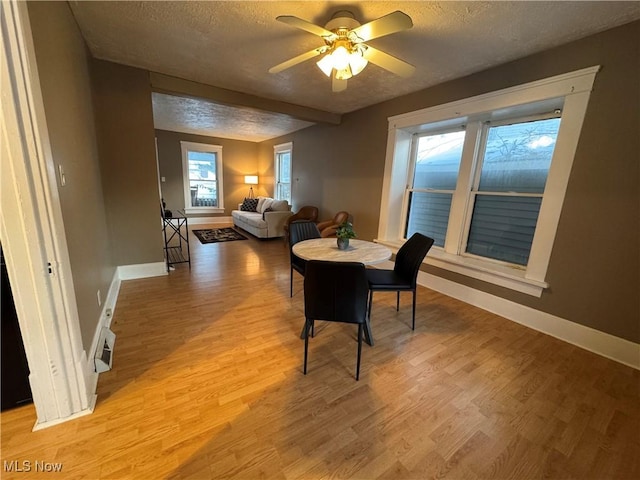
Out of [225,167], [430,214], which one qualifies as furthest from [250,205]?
[430,214]

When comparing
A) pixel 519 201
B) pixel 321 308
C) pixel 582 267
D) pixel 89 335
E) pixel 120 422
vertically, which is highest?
pixel 519 201

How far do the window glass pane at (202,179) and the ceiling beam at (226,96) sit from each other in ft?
14.8

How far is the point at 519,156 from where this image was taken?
2.73m

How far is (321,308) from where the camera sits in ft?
5.70

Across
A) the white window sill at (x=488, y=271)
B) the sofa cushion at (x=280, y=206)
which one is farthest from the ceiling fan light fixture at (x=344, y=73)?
the sofa cushion at (x=280, y=206)

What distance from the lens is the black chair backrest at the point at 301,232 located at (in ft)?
9.64

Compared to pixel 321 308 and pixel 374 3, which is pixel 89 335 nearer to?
pixel 321 308

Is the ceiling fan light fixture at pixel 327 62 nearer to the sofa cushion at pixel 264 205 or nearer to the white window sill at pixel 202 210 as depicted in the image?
the sofa cushion at pixel 264 205

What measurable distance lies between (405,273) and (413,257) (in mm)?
189

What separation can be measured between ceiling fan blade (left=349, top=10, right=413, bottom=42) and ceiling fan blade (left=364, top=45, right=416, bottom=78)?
0.16 meters

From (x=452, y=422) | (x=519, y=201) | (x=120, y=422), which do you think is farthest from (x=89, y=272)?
(x=519, y=201)

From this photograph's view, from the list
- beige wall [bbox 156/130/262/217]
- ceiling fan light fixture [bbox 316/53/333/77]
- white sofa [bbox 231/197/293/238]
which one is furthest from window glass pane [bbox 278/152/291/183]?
ceiling fan light fixture [bbox 316/53/333/77]

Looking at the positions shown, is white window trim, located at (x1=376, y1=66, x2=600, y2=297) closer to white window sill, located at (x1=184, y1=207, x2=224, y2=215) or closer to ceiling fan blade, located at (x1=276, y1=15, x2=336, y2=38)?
ceiling fan blade, located at (x1=276, y1=15, x2=336, y2=38)

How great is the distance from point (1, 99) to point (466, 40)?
2.94 meters
